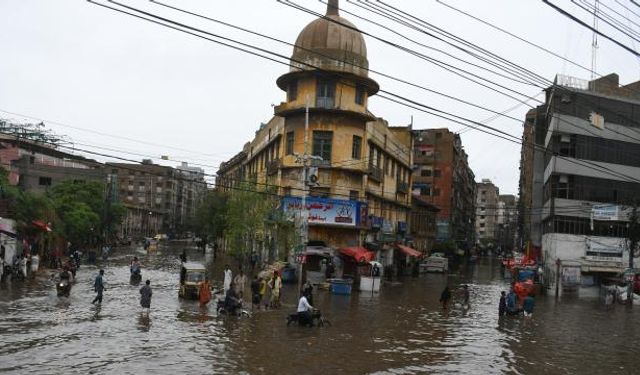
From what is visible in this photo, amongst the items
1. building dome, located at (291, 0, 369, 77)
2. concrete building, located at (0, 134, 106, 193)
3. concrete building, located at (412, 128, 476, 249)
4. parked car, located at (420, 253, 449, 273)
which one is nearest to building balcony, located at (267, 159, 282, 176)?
building dome, located at (291, 0, 369, 77)

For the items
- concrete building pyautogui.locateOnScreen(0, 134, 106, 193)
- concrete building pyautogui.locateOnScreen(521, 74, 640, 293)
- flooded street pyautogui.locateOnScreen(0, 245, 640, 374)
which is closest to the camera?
flooded street pyautogui.locateOnScreen(0, 245, 640, 374)

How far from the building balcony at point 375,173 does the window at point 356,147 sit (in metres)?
1.78

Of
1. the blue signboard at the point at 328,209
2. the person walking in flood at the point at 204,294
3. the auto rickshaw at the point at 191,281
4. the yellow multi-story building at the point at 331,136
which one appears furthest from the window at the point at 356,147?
the person walking in flood at the point at 204,294

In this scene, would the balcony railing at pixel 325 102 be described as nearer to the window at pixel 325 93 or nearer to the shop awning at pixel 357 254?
the window at pixel 325 93

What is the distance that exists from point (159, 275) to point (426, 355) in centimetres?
2740

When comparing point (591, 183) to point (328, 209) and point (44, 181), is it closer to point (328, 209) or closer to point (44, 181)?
point (328, 209)

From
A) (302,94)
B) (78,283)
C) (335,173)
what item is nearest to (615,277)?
(335,173)

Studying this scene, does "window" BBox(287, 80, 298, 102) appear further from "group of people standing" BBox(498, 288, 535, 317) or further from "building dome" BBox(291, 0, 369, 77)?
"group of people standing" BBox(498, 288, 535, 317)

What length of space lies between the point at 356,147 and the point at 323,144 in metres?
2.78

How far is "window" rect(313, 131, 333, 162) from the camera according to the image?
1746 inches

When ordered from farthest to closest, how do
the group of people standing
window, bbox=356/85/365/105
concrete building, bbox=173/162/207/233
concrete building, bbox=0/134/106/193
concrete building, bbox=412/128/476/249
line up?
concrete building, bbox=173/162/207/233 → concrete building, bbox=412/128/476/249 → concrete building, bbox=0/134/106/193 → window, bbox=356/85/365/105 → the group of people standing

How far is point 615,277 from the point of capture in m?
47.5

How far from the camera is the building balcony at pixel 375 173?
47.2 metres

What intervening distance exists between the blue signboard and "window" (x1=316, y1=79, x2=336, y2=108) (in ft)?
22.5
